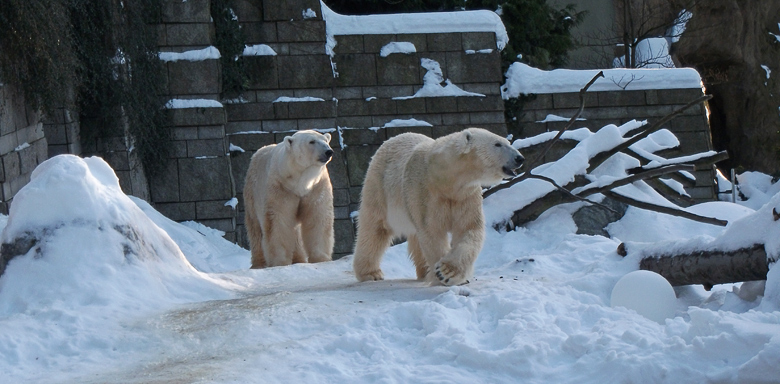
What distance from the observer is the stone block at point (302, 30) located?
421 inches

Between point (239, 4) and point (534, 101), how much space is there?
4073mm

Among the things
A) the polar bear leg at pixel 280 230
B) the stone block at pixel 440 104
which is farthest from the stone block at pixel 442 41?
the polar bear leg at pixel 280 230

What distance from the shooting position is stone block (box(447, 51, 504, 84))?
1101cm

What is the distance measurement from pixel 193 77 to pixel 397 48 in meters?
2.58

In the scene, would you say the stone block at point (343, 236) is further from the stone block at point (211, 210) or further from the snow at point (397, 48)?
the snow at point (397, 48)

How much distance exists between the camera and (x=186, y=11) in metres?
10.1

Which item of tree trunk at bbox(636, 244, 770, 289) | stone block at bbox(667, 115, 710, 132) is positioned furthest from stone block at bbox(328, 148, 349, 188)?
tree trunk at bbox(636, 244, 770, 289)

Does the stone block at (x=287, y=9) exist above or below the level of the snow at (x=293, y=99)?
above

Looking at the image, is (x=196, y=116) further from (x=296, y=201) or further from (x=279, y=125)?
(x=296, y=201)

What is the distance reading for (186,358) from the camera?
11.5ft

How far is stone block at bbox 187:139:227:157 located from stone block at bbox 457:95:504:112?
3.11m

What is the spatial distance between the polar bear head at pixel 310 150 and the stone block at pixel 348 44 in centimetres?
392

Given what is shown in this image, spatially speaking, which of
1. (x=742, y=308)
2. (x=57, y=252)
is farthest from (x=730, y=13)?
(x=57, y=252)

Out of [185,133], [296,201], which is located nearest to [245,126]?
[185,133]
